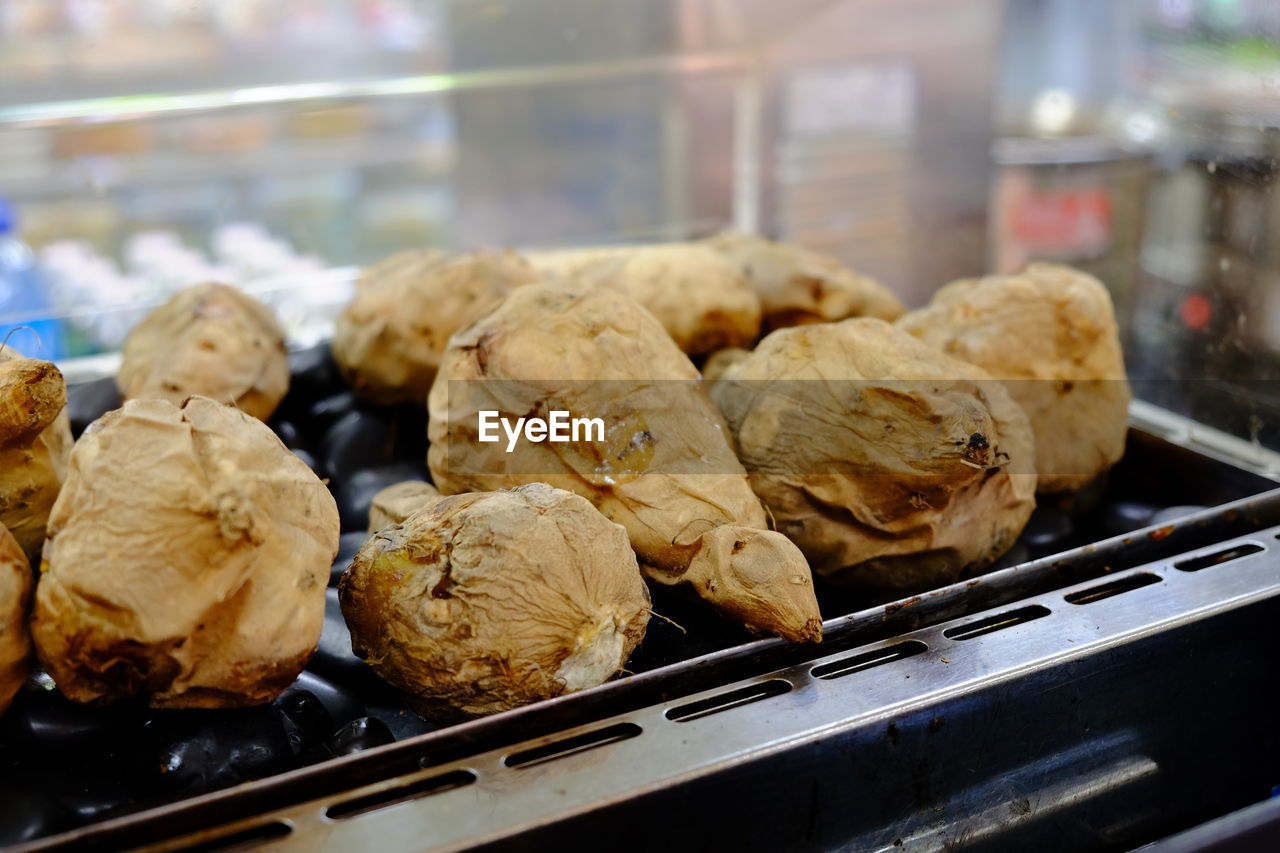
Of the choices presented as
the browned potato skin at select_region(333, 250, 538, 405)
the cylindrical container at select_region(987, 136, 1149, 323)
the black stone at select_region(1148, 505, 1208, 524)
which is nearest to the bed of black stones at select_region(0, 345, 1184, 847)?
the browned potato skin at select_region(333, 250, 538, 405)

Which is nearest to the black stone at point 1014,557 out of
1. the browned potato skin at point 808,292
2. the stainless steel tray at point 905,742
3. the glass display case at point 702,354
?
the glass display case at point 702,354

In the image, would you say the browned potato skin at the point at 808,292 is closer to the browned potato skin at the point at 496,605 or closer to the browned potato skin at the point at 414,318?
the browned potato skin at the point at 414,318

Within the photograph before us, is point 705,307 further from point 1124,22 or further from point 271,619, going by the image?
point 1124,22

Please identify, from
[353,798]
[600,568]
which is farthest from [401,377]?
[353,798]

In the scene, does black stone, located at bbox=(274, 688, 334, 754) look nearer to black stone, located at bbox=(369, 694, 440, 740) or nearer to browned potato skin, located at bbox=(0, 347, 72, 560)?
black stone, located at bbox=(369, 694, 440, 740)

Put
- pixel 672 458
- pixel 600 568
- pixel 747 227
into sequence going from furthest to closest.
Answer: pixel 747 227
pixel 672 458
pixel 600 568
